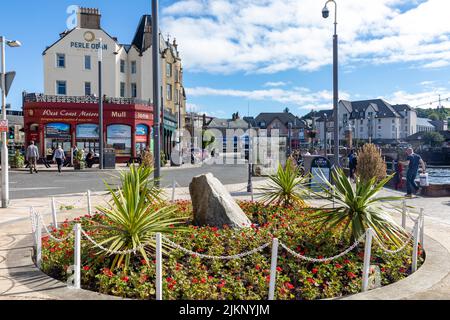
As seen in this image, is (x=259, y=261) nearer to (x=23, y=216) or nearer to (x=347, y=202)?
(x=347, y=202)

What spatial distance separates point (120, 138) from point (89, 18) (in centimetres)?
1438

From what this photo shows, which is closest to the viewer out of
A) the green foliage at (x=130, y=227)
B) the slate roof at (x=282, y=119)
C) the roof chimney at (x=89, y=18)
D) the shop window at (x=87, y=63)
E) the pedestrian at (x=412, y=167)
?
the green foliage at (x=130, y=227)

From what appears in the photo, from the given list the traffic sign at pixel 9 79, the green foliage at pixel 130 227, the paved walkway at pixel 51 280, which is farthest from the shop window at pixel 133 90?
the green foliage at pixel 130 227

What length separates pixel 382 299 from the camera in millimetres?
4422

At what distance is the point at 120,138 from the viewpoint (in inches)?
1419

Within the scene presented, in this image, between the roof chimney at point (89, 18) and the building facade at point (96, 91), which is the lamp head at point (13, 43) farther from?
the roof chimney at point (89, 18)

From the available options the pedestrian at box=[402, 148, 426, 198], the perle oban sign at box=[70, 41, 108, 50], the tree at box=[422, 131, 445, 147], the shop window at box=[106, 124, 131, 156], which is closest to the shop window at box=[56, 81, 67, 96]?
the perle oban sign at box=[70, 41, 108, 50]

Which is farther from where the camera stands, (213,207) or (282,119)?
(282,119)

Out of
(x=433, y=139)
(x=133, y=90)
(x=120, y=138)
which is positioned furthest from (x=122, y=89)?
(x=433, y=139)

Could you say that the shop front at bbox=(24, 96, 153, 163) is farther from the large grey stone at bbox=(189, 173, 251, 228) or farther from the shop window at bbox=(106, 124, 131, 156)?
the large grey stone at bbox=(189, 173, 251, 228)

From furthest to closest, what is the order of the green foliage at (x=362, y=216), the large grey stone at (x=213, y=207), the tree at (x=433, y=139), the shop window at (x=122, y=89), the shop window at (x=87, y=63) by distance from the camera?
the tree at (x=433, y=139), the shop window at (x=122, y=89), the shop window at (x=87, y=63), the large grey stone at (x=213, y=207), the green foliage at (x=362, y=216)

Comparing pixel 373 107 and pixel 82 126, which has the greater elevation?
pixel 373 107

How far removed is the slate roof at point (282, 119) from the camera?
100m

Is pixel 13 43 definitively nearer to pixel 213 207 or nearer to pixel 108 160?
pixel 213 207
